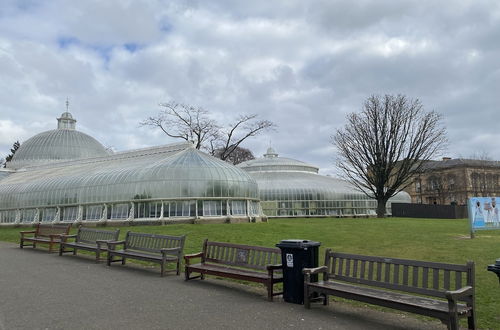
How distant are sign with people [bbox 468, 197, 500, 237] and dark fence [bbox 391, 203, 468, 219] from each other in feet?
85.3

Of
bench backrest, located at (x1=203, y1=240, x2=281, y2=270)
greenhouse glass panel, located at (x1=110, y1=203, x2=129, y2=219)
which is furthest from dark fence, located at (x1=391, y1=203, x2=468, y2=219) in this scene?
bench backrest, located at (x1=203, y1=240, x2=281, y2=270)

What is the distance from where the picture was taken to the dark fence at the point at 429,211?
4341 centimetres

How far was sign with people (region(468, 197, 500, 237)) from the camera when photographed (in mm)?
17438

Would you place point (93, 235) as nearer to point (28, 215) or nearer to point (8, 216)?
point (28, 215)

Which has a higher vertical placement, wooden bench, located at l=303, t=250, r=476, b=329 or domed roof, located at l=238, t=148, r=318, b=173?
domed roof, located at l=238, t=148, r=318, b=173

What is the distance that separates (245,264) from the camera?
8547 millimetres

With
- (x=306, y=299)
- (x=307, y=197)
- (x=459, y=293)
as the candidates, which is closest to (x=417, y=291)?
(x=459, y=293)

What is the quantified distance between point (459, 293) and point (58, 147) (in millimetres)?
54260

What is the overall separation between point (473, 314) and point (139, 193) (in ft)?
78.6

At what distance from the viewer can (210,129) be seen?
47.2m

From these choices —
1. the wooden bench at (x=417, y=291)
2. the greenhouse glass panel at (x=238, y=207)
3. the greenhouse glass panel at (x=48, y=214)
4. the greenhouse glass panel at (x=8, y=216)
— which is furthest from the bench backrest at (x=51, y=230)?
the greenhouse glass panel at (x=8, y=216)

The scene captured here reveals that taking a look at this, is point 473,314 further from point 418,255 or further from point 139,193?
point 139,193

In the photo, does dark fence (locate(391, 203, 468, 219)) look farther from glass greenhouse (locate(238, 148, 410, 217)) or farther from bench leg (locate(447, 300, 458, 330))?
bench leg (locate(447, 300, 458, 330))

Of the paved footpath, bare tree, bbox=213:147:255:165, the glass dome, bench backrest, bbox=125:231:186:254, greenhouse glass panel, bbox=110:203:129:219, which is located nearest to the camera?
the paved footpath
